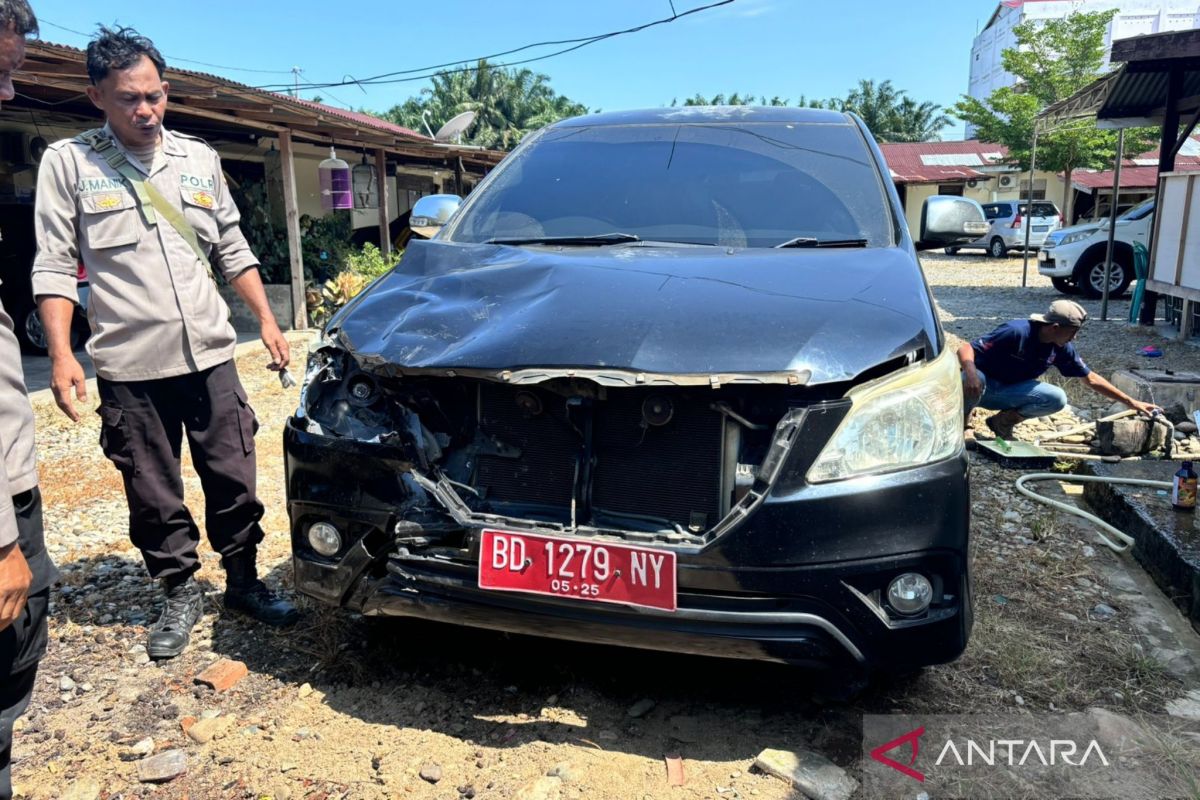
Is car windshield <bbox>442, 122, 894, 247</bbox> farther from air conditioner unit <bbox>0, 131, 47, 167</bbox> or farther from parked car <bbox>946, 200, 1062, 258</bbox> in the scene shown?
parked car <bbox>946, 200, 1062, 258</bbox>

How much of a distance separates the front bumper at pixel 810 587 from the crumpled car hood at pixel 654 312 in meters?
0.31

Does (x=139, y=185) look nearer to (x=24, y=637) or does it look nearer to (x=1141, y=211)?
(x=24, y=637)

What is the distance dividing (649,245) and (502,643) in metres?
1.36

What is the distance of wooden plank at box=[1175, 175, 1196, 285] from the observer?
846 centimetres

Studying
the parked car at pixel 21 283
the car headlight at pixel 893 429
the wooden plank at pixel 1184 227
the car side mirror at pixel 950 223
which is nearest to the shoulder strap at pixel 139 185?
the car headlight at pixel 893 429

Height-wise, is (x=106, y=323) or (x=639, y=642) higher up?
(x=106, y=323)

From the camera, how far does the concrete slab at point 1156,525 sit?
309 centimetres

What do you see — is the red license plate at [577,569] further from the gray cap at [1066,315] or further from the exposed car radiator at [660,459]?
the gray cap at [1066,315]

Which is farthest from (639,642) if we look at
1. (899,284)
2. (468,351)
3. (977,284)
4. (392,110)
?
(392,110)

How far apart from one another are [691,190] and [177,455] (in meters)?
1.97

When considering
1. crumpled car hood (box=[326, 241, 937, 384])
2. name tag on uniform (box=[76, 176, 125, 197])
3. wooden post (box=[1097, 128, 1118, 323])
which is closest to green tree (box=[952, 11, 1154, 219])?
wooden post (box=[1097, 128, 1118, 323])

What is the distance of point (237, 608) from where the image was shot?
294 centimetres

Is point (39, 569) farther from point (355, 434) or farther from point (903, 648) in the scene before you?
point (903, 648)

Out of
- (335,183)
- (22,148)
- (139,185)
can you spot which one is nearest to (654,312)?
(139,185)
